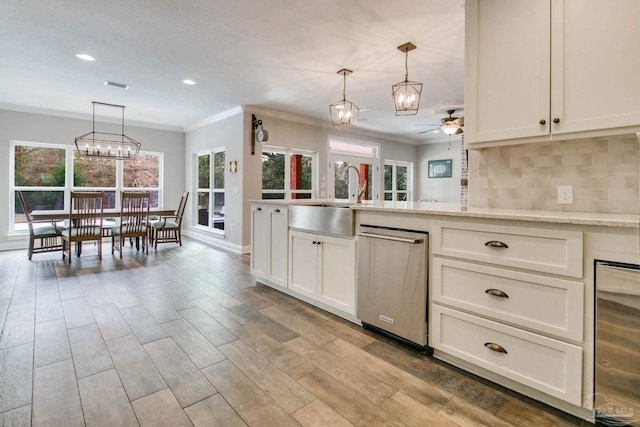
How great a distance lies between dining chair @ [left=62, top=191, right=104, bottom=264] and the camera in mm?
4596

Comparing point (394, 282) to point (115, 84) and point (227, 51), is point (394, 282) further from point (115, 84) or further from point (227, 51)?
point (115, 84)

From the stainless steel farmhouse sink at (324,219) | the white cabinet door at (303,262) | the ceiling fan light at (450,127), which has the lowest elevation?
the white cabinet door at (303,262)

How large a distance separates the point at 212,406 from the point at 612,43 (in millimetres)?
2621

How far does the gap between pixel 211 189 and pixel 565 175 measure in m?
6.03

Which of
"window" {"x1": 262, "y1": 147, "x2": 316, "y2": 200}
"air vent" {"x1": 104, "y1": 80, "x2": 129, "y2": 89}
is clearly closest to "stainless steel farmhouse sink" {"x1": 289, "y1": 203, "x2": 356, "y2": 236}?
"window" {"x1": 262, "y1": 147, "x2": 316, "y2": 200}

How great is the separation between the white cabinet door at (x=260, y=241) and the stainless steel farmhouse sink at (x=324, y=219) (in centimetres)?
48

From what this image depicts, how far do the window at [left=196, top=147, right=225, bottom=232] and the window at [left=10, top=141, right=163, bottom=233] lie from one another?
1.28 metres

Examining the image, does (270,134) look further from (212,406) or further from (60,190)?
(212,406)

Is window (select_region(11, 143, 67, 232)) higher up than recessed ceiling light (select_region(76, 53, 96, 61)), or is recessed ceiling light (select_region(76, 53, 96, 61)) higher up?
recessed ceiling light (select_region(76, 53, 96, 61))

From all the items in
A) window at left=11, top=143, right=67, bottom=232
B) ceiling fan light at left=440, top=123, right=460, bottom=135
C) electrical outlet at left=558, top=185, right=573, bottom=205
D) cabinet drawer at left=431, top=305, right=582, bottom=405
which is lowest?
cabinet drawer at left=431, top=305, right=582, bottom=405

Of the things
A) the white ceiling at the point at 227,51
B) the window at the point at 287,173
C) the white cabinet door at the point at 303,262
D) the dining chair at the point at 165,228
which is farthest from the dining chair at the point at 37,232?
the white cabinet door at the point at 303,262

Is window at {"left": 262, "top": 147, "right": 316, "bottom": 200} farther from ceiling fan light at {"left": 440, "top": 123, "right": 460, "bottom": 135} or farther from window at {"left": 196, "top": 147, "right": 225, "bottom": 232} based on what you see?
ceiling fan light at {"left": 440, "top": 123, "right": 460, "bottom": 135}

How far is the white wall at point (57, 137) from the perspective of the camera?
214 inches

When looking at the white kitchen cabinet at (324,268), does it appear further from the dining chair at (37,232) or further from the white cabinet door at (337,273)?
the dining chair at (37,232)
